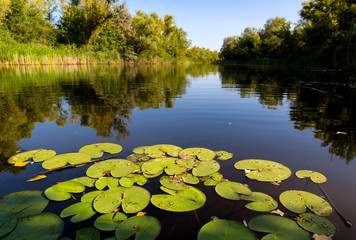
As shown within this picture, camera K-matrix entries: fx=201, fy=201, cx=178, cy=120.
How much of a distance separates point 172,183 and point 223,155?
105 cm

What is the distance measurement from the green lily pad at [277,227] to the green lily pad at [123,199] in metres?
1.00

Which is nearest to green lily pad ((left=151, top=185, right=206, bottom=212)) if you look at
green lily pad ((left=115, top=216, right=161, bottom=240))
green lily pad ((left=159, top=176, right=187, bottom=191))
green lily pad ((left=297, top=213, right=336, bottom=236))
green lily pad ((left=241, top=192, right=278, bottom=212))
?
green lily pad ((left=159, top=176, right=187, bottom=191))

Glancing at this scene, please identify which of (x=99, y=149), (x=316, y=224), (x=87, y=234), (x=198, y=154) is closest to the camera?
(x=87, y=234)

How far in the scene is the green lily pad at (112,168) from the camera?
2.42 meters

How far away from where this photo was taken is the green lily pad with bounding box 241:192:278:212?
6.15 ft

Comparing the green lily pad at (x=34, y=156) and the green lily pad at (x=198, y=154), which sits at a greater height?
the green lily pad at (x=34, y=156)

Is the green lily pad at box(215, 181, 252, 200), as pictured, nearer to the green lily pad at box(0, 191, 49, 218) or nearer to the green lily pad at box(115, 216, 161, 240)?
the green lily pad at box(115, 216, 161, 240)

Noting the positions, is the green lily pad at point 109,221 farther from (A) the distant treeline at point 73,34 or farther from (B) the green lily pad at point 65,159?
(A) the distant treeline at point 73,34

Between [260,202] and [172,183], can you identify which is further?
[172,183]

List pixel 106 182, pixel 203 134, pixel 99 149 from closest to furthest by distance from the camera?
pixel 106 182
pixel 99 149
pixel 203 134

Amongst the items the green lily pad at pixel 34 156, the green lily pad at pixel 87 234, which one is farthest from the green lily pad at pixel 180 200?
the green lily pad at pixel 34 156

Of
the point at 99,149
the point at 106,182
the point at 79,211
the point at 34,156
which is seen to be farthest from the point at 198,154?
the point at 34,156

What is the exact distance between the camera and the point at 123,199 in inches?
77.6

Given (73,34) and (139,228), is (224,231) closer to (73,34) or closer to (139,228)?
(139,228)
